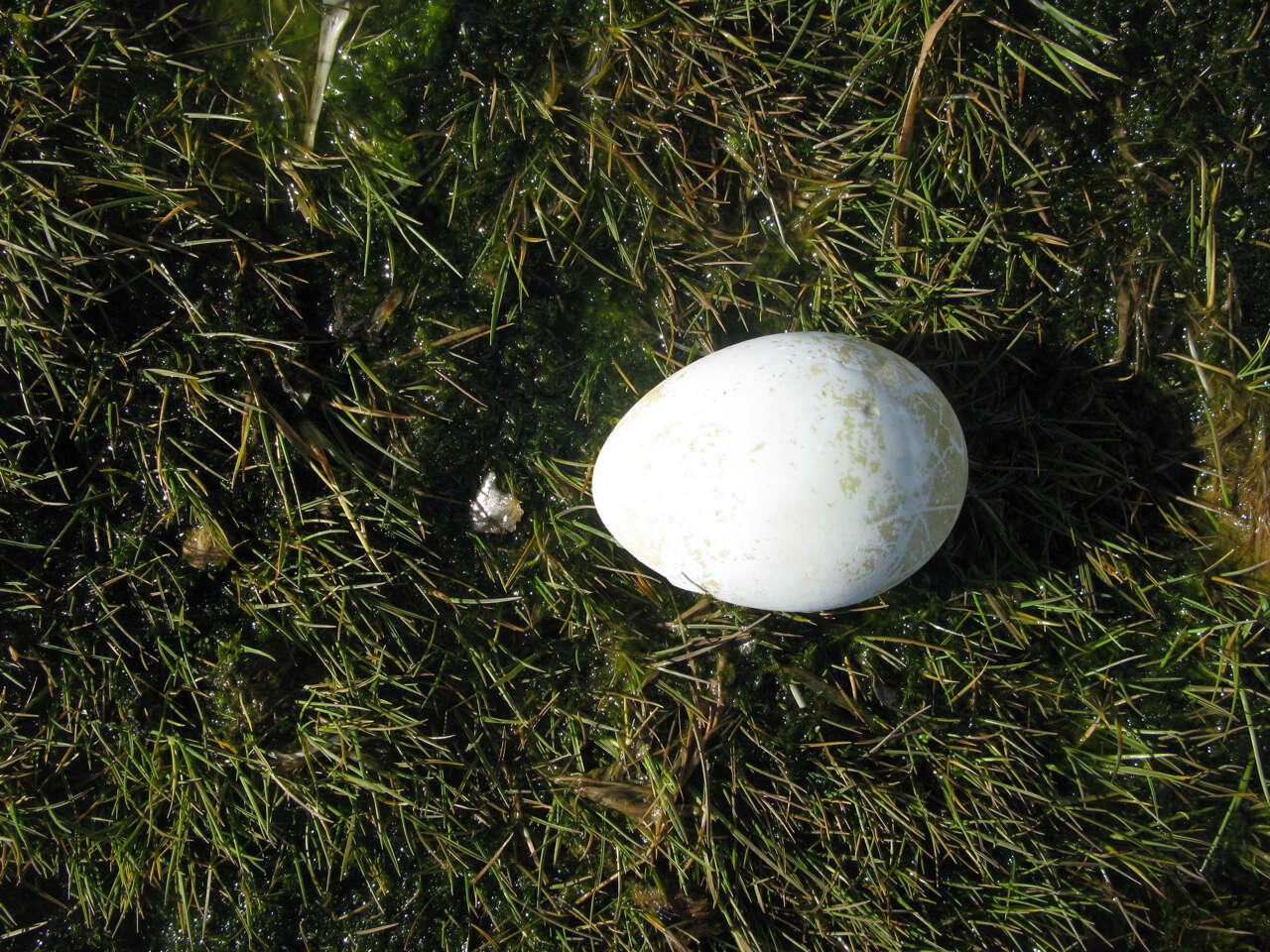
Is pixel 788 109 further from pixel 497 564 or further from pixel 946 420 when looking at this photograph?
pixel 497 564

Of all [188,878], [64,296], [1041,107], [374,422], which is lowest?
[188,878]

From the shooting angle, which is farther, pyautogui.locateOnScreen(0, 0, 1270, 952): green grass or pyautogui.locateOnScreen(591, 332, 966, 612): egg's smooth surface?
pyautogui.locateOnScreen(0, 0, 1270, 952): green grass

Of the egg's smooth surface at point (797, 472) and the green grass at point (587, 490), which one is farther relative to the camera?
the green grass at point (587, 490)

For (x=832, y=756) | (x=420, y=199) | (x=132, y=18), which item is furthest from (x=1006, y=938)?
(x=132, y=18)
